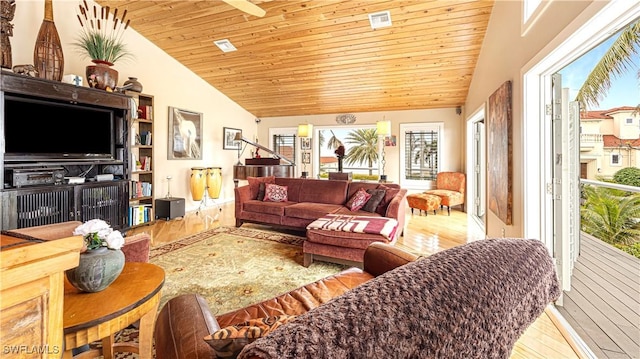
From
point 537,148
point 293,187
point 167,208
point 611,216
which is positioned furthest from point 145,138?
point 611,216

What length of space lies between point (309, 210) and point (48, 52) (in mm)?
3442

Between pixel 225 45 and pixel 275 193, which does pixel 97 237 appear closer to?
pixel 275 193

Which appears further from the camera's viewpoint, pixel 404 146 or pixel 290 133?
pixel 290 133

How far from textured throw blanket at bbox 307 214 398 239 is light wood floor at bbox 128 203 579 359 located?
797 millimetres

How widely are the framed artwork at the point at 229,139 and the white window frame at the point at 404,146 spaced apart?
3996 mm

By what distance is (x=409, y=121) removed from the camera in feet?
21.4

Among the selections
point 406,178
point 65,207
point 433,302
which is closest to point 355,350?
point 433,302

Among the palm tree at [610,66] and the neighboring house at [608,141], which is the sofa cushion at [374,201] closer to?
the neighboring house at [608,141]

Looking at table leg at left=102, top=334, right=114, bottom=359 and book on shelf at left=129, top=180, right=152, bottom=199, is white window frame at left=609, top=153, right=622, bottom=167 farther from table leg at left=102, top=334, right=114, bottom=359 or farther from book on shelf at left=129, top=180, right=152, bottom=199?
book on shelf at left=129, top=180, right=152, bottom=199

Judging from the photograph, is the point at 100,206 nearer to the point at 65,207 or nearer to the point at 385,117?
the point at 65,207

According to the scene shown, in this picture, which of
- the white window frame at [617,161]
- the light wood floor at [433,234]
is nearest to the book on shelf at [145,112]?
the light wood floor at [433,234]

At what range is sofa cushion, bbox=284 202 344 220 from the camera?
12.3 feet

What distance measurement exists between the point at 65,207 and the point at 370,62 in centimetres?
481

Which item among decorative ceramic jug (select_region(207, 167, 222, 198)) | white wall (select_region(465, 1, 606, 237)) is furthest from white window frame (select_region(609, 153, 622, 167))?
decorative ceramic jug (select_region(207, 167, 222, 198))
